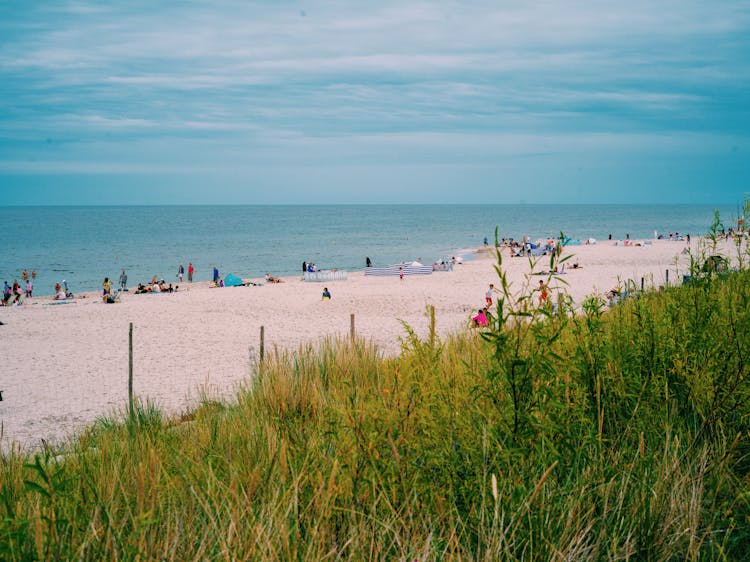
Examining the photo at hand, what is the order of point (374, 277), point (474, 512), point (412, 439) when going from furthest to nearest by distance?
point (374, 277) → point (412, 439) → point (474, 512)

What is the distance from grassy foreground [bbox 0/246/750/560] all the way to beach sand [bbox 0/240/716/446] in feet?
6.98

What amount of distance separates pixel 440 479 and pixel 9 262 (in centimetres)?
6524

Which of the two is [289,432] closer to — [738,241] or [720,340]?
[720,340]

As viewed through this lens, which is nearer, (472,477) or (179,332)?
(472,477)

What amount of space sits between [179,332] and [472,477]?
1878 cm

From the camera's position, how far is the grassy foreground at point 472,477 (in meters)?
2.56

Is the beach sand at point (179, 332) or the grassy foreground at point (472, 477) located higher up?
the grassy foreground at point (472, 477)

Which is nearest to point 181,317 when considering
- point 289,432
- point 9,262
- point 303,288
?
point 303,288

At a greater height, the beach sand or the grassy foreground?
the grassy foreground

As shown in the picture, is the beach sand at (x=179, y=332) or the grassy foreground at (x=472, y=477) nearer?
the grassy foreground at (x=472, y=477)

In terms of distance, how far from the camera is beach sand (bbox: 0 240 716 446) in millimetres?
12227

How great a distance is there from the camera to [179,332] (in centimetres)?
2067

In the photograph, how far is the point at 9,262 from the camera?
58.9 metres

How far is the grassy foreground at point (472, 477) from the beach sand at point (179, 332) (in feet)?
6.98
